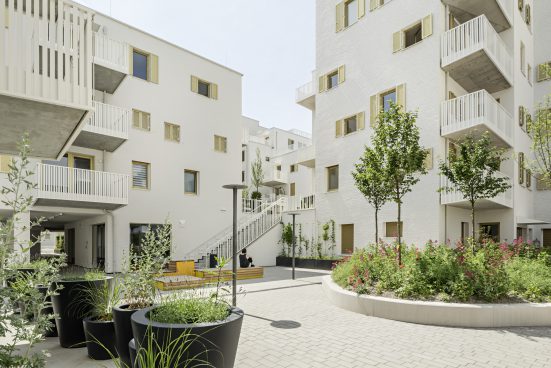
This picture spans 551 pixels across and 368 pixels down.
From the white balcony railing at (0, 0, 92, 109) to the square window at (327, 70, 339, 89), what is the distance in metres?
17.1

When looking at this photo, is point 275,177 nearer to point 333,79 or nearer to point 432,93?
point 333,79

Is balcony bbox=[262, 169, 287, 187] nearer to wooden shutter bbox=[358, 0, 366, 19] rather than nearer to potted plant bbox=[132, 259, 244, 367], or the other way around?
wooden shutter bbox=[358, 0, 366, 19]

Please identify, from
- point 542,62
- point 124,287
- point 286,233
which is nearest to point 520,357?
point 124,287

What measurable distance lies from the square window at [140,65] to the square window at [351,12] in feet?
38.3

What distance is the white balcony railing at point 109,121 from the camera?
1561 cm

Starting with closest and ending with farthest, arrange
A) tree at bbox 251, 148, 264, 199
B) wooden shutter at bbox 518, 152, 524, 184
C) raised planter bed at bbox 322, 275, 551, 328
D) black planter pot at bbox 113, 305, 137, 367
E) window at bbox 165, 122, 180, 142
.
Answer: black planter pot at bbox 113, 305, 137, 367 < raised planter bed at bbox 322, 275, 551, 328 < wooden shutter at bbox 518, 152, 524, 184 < window at bbox 165, 122, 180, 142 < tree at bbox 251, 148, 264, 199

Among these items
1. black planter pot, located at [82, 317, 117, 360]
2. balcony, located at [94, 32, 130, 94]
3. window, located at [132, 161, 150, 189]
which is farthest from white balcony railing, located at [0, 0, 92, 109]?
window, located at [132, 161, 150, 189]

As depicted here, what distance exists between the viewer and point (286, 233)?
74.2 feet

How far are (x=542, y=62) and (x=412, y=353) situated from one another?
2410 centimetres

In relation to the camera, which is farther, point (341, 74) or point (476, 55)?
point (341, 74)

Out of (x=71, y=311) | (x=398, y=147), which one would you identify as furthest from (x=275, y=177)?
(x=71, y=311)

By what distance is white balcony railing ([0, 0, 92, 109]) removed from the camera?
5.41 m

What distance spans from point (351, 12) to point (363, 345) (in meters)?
19.6

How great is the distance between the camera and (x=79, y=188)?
1516 centimetres
